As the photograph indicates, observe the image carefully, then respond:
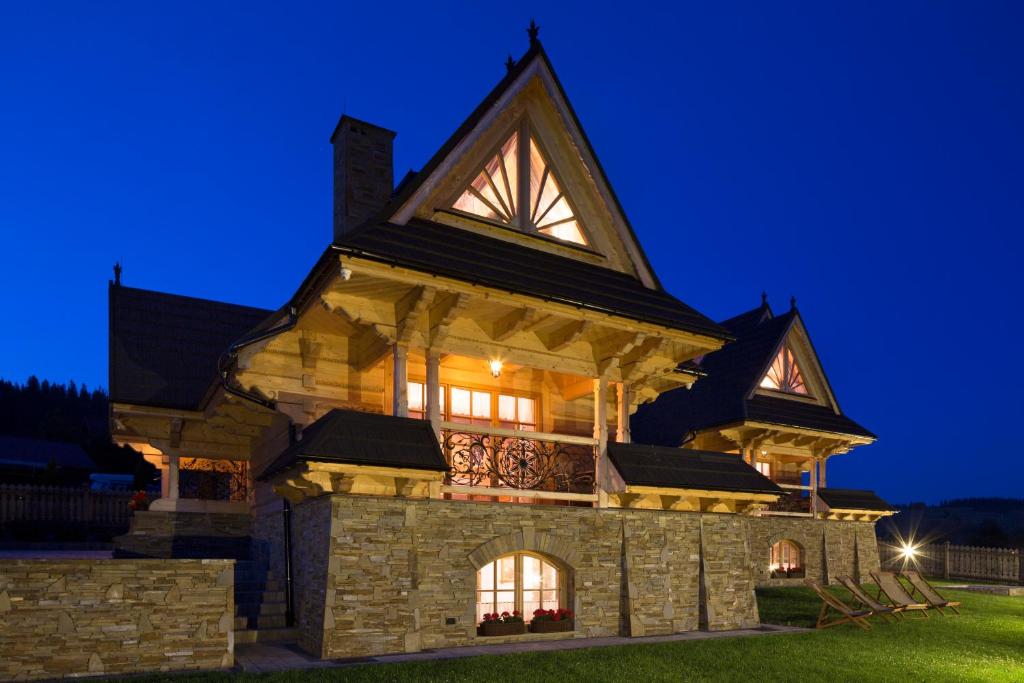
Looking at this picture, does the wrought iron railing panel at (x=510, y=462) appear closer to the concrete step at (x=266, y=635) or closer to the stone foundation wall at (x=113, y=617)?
the concrete step at (x=266, y=635)

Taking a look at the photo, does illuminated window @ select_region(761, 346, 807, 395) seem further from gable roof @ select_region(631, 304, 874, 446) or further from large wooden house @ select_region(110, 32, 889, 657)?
large wooden house @ select_region(110, 32, 889, 657)

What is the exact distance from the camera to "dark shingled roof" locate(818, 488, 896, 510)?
79.7 feet

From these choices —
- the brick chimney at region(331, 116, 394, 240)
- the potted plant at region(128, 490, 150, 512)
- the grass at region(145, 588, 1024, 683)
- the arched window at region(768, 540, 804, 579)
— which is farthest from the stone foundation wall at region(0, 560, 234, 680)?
the arched window at region(768, 540, 804, 579)

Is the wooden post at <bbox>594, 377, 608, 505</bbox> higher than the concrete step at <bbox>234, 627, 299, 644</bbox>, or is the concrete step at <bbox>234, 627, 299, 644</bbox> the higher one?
the wooden post at <bbox>594, 377, 608, 505</bbox>

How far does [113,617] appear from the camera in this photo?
874 cm

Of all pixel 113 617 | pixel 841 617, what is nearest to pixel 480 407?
pixel 113 617

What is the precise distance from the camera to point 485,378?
46.2 ft

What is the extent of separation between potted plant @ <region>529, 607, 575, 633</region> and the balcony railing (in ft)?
5.66

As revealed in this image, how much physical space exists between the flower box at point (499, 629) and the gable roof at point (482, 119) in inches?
236

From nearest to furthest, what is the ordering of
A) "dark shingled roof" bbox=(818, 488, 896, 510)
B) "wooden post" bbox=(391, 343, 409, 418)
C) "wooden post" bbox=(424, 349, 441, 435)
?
"wooden post" bbox=(391, 343, 409, 418) < "wooden post" bbox=(424, 349, 441, 435) < "dark shingled roof" bbox=(818, 488, 896, 510)

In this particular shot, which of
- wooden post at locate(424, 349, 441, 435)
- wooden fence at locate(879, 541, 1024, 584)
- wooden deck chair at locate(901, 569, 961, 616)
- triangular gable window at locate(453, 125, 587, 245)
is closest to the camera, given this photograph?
wooden post at locate(424, 349, 441, 435)

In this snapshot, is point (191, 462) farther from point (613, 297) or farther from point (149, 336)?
point (613, 297)

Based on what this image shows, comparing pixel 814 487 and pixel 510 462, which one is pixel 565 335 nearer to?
pixel 510 462

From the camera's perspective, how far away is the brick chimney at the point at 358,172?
14.2m
